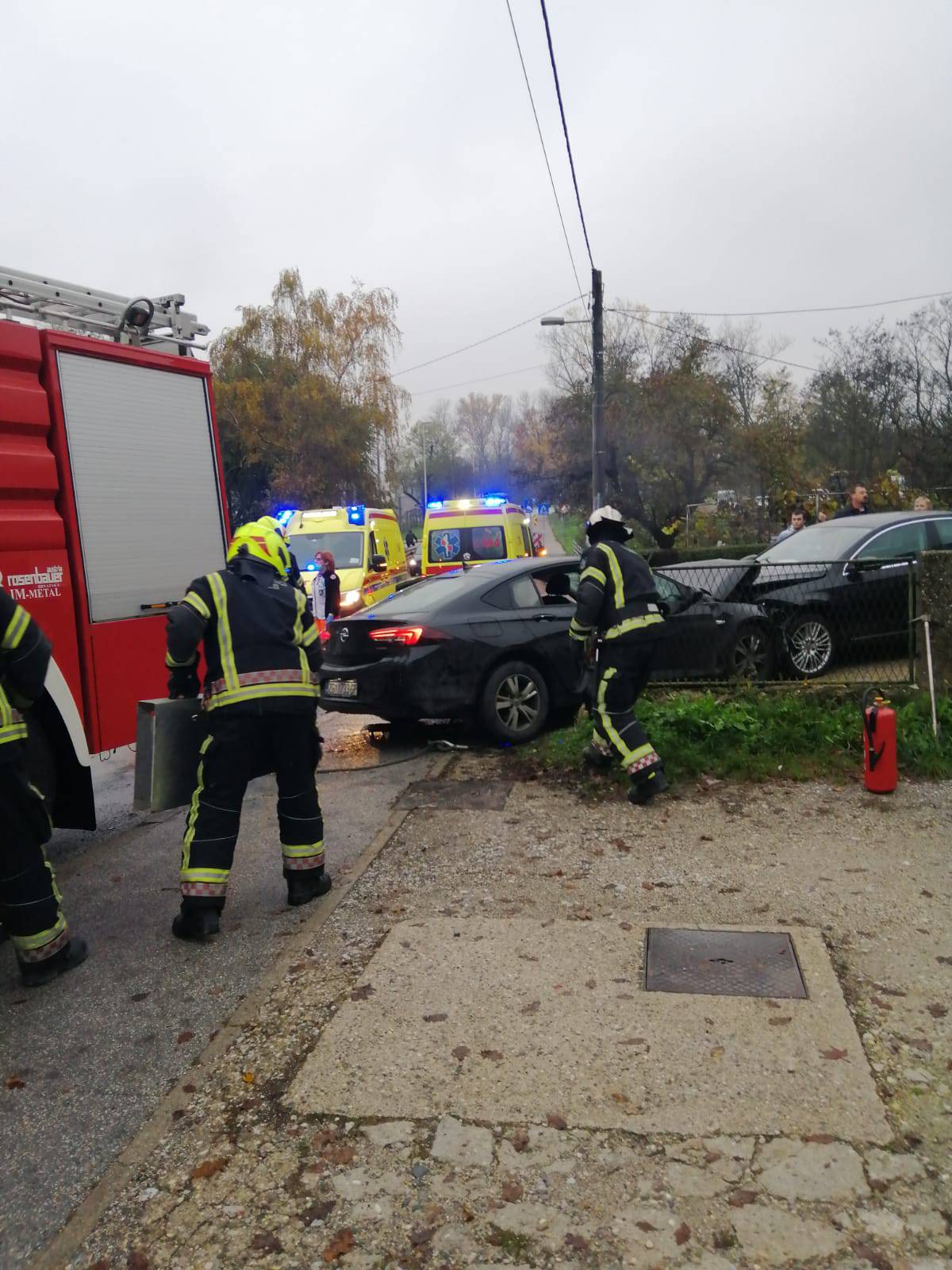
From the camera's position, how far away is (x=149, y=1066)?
361cm

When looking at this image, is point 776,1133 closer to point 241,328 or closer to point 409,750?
point 409,750

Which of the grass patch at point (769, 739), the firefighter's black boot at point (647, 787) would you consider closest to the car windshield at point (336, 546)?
the grass patch at point (769, 739)

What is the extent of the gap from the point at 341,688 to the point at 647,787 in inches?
103

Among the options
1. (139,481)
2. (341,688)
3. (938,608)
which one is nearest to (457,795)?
(341,688)

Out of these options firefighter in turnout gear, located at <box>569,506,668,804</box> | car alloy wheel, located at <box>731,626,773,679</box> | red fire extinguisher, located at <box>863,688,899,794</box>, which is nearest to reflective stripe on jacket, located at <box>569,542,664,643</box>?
firefighter in turnout gear, located at <box>569,506,668,804</box>

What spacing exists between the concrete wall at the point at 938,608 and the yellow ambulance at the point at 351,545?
9057 mm

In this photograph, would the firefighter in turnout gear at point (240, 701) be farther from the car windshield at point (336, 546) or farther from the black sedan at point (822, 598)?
the car windshield at point (336, 546)

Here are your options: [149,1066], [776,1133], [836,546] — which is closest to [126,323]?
[149,1066]

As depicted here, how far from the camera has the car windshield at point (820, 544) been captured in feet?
32.3

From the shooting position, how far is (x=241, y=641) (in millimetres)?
4727

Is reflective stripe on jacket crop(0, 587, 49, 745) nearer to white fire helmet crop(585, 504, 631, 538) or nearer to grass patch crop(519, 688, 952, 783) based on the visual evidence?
white fire helmet crop(585, 504, 631, 538)

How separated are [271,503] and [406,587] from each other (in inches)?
1238

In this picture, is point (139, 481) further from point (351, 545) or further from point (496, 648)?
point (351, 545)

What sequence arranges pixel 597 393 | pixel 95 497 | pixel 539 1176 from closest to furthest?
pixel 539 1176, pixel 95 497, pixel 597 393
